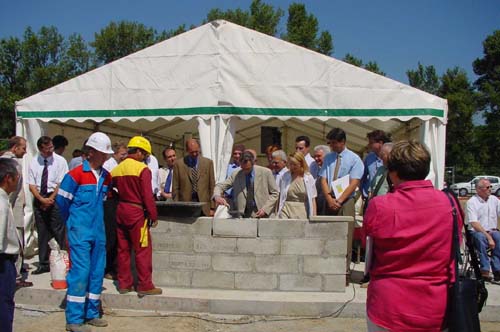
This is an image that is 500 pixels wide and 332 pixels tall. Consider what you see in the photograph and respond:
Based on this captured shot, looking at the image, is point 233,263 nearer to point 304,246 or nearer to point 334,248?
point 304,246

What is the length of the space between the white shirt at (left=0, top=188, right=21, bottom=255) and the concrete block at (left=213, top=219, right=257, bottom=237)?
2.92 m

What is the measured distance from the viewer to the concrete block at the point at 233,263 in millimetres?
6320

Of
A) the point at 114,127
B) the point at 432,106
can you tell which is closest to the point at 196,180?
the point at 432,106

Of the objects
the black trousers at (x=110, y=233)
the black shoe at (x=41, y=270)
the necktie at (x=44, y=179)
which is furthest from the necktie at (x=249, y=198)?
the black shoe at (x=41, y=270)

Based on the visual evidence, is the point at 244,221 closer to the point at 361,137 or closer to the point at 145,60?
the point at 145,60

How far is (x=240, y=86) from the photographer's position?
8602mm

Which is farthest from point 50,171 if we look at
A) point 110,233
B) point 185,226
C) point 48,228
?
point 185,226

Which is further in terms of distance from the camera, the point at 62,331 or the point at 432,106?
the point at 432,106

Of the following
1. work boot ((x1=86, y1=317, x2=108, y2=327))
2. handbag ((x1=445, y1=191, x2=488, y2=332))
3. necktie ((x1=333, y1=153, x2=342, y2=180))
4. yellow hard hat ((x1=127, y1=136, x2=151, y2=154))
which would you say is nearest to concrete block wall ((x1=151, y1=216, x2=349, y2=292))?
necktie ((x1=333, y1=153, x2=342, y2=180))

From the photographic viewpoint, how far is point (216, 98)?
8523 mm

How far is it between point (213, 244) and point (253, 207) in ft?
2.70

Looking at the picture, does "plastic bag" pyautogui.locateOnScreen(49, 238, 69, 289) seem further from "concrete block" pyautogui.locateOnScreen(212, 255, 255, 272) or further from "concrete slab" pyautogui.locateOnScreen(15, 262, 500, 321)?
"concrete block" pyautogui.locateOnScreen(212, 255, 255, 272)

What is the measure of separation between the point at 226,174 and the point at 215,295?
2.70 m

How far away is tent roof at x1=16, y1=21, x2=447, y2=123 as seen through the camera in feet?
27.8
